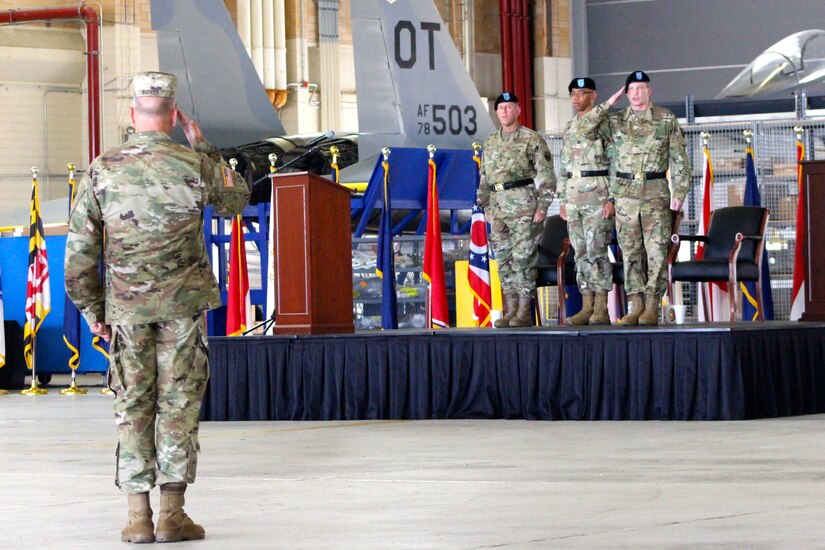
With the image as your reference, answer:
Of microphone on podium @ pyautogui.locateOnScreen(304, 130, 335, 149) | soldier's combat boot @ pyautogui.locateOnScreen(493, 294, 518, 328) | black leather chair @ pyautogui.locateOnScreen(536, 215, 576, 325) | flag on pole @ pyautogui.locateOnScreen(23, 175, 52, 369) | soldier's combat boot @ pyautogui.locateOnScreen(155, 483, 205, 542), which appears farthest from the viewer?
microphone on podium @ pyautogui.locateOnScreen(304, 130, 335, 149)

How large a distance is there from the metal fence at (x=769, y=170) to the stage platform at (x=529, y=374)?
3.47 m

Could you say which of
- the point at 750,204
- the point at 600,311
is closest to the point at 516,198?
the point at 600,311

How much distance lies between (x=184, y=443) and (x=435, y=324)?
6.49m

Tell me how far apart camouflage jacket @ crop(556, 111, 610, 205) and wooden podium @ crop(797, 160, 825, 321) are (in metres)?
1.06

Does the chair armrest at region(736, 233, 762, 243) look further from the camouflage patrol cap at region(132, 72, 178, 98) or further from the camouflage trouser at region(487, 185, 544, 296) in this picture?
the camouflage patrol cap at region(132, 72, 178, 98)

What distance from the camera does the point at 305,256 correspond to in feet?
24.7

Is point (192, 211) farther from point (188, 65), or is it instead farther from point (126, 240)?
point (188, 65)

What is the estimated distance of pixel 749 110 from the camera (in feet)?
39.6

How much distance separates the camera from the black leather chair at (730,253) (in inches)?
321

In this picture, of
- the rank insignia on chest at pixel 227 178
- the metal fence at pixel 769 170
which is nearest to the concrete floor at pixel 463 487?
the rank insignia on chest at pixel 227 178

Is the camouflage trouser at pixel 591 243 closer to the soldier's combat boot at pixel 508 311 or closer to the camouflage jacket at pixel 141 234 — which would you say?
the soldier's combat boot at pixel 508 311

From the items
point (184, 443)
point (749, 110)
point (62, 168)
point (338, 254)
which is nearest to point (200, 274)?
point (184, 443)

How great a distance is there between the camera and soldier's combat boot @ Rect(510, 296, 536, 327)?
8023mm

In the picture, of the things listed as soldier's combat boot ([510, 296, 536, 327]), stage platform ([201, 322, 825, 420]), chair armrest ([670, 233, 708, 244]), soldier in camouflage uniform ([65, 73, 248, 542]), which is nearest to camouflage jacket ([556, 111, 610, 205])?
chair armrest ([670, 233, 708, 244])
